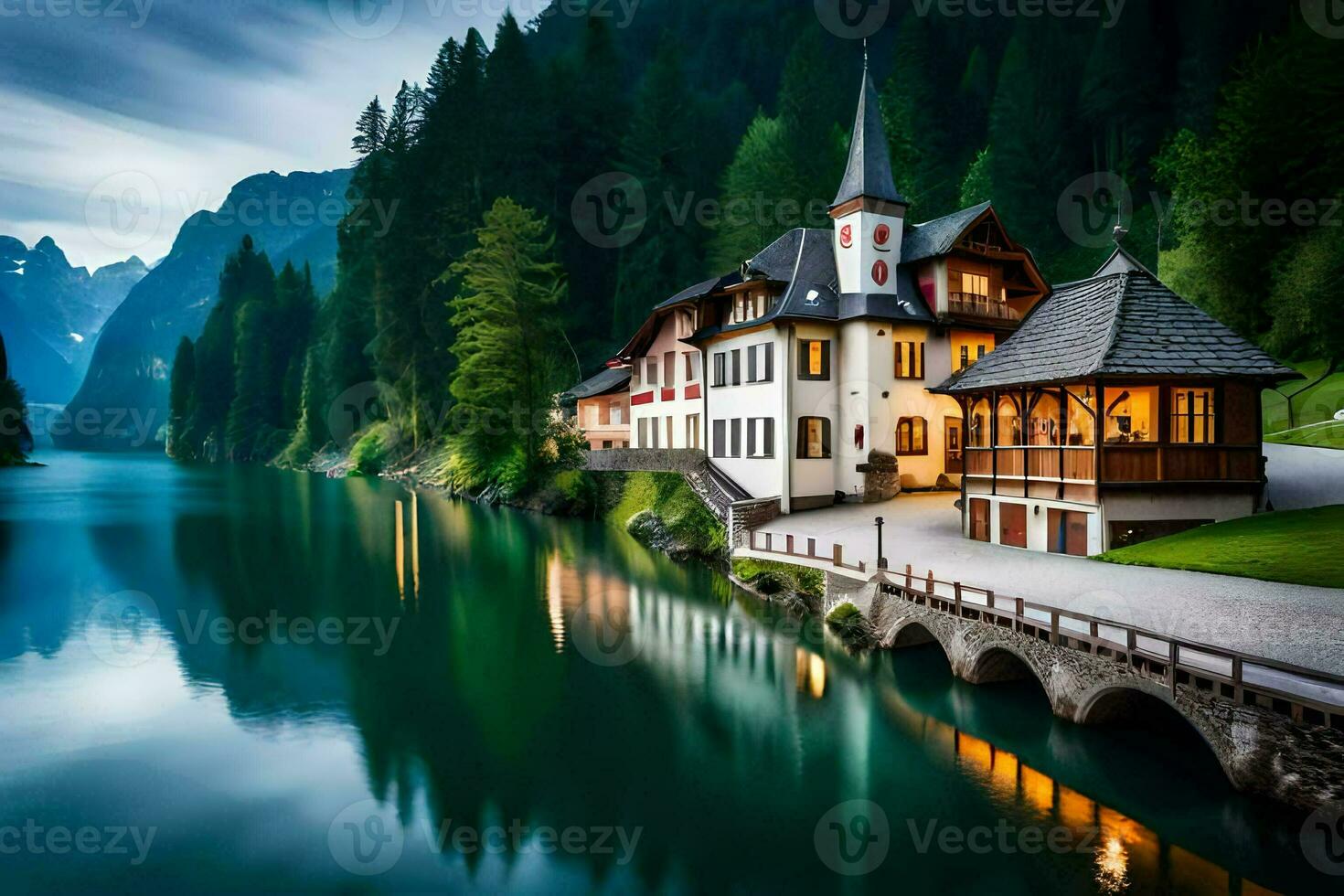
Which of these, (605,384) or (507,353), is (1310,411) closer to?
(605,384)

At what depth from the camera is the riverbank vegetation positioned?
90.4 m

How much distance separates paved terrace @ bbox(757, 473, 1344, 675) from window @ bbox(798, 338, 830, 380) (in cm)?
913

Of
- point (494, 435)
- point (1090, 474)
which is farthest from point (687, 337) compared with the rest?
point (1090, 474)

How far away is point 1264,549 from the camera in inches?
666

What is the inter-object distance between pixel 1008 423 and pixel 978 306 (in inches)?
458

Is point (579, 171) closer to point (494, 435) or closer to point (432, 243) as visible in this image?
point (432, 243)

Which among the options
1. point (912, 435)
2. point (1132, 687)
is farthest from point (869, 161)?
point (1132, 687)

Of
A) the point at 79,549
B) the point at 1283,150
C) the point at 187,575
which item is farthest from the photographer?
the point at 79,549

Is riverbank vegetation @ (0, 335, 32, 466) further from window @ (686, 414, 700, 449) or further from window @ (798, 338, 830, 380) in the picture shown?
window @ (798, 338, 830, 380)

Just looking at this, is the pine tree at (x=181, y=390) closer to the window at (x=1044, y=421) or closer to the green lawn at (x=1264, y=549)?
the window at (x=1044, y=421)

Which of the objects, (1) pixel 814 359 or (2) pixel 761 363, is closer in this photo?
(1) pixel 814 359

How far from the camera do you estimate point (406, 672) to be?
19.8 metres

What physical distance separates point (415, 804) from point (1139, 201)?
58814 millimetres

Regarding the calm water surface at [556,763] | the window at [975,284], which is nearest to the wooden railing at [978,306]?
the window at [975,284]
